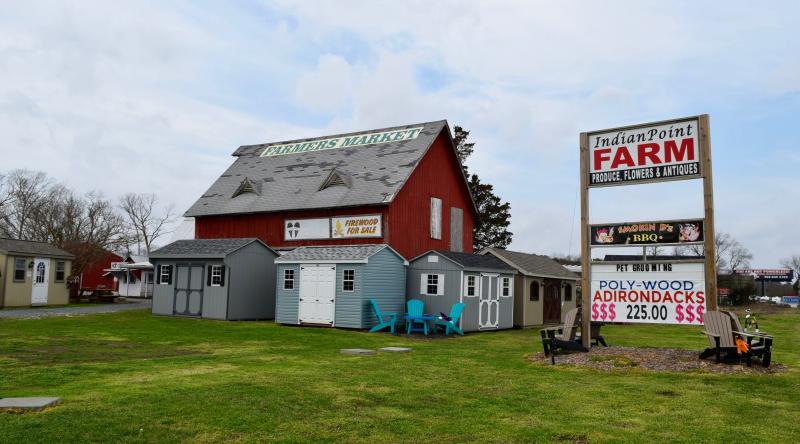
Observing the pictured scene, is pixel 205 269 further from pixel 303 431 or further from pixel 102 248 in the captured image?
pixel 102 248

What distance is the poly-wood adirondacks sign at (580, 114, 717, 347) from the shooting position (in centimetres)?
1430

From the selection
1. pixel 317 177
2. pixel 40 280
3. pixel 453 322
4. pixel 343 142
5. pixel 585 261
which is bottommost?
pixel 453 322

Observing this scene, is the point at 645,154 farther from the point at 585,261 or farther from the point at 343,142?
the point at 343,142

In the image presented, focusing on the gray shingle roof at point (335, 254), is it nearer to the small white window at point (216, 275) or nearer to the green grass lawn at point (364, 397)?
the small white window at point (216, 275)

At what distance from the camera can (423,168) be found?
30281 millimetres

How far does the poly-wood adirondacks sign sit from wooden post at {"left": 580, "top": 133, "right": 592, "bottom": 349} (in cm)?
2

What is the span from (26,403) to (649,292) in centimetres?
1261

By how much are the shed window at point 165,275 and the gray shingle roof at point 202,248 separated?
27.4 inches

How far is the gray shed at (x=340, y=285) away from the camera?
78.6 feet

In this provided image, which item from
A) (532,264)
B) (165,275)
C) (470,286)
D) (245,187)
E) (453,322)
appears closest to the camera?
(453,322)

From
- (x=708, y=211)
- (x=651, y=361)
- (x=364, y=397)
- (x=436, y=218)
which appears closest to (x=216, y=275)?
(x=436, y=218)

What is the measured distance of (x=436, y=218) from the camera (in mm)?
31172

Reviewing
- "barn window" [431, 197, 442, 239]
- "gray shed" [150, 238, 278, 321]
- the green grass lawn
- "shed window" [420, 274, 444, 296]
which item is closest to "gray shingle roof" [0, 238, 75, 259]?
"gray shed" [150, 238, 278, 321]

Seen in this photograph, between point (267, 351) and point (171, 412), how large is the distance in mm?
7985
